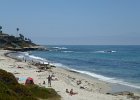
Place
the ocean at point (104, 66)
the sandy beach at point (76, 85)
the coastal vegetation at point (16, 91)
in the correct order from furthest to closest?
1. the ocean at point (104, 66)
2. the sandy beach at point (76, 85)
3. the coastal vegetation at point (16, 91)

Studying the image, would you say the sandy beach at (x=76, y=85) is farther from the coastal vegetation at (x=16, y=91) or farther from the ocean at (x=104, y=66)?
the ocean at (x=104, y=66)

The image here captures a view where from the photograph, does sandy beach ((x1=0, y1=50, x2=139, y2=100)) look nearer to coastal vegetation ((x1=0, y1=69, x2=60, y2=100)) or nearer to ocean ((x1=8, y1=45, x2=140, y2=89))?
coastal vegetation ((x1=0, y1=69, x2=60, y2=100))

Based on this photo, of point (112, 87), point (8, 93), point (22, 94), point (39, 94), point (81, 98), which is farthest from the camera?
point (112, 87)

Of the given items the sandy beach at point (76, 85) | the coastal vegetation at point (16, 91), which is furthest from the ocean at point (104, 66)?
the coastal vegetation at point (16, 91)

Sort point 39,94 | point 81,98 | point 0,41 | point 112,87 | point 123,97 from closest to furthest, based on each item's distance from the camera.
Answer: point 39,94
point 81,98
point 123,97
point 112,87
point 0,41

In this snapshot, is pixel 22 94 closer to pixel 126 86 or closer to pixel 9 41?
pixel 126 86

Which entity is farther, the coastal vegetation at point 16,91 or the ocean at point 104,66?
the ocean at point 104,66

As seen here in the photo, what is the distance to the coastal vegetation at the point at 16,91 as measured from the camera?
1599cm

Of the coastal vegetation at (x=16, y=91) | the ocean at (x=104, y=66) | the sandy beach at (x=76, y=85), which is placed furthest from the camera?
the ocean at (x=104, y=66)

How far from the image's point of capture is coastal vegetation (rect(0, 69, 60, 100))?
15990mm

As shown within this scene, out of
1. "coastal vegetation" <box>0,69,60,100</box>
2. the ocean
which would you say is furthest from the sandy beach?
the ocean

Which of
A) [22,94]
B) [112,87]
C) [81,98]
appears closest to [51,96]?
[81,98]

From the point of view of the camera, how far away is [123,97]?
2844cm

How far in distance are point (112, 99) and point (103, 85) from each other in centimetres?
1168
